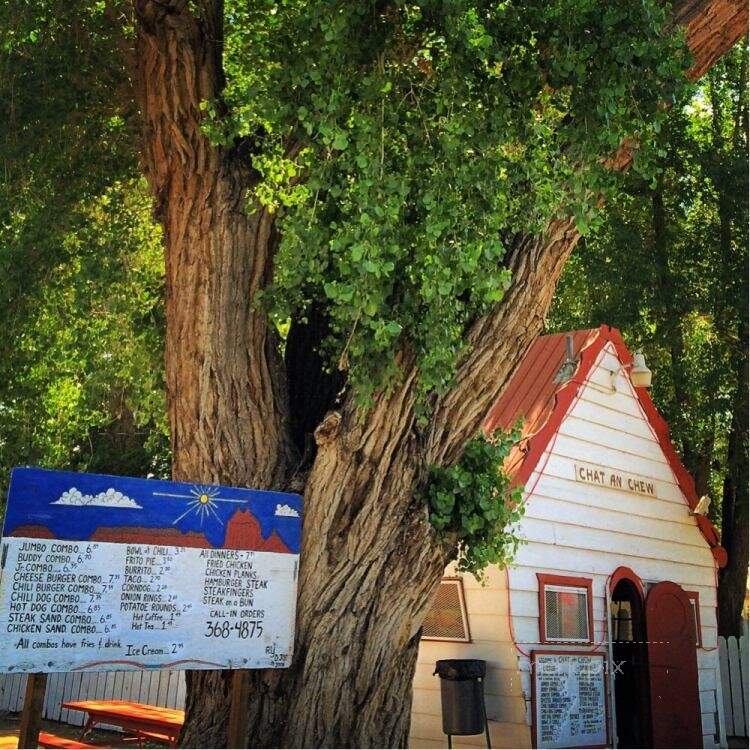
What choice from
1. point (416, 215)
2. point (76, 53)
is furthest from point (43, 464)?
point (416, 215)

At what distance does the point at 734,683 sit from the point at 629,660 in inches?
145

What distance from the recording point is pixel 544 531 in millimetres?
11078

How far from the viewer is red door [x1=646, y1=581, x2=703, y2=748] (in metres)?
12.0

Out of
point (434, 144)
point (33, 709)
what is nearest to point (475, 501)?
point (434, 144)

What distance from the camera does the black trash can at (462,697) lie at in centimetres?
988

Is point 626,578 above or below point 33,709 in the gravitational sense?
Result: above

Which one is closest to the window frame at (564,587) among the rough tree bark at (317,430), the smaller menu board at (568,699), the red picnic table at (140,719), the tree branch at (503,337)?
the smaller menu board at (568,699)

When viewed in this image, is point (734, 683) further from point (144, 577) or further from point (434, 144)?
point (144, 577)

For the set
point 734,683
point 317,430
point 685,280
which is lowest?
point 734,683

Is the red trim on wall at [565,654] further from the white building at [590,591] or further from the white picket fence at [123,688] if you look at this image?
the white picket fence at [123,688]

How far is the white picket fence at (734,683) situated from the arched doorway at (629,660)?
126 inches

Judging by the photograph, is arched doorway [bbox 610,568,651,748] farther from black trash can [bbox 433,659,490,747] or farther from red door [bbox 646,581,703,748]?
black trash can [bbox 433,659,490,747]

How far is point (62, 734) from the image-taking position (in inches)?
536

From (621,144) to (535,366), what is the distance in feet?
17.5
